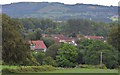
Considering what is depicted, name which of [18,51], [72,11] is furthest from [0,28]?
[72,11]

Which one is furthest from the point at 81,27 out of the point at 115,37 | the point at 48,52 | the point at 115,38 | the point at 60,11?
the point at 60,11

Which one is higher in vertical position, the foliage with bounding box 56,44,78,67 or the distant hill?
the distant hill

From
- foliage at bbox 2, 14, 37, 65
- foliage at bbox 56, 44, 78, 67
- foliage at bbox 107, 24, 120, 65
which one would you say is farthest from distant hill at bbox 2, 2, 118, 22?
foliage at bbox 2, 14, 37, 65

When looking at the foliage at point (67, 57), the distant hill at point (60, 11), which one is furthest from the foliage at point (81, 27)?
the foliage at point (67, 57)

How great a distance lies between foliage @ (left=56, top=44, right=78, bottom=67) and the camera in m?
40.3

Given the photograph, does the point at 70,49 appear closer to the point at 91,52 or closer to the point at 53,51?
the point at 91,52

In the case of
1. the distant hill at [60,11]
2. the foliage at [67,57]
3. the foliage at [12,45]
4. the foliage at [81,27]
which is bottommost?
the foliage at [67,57]

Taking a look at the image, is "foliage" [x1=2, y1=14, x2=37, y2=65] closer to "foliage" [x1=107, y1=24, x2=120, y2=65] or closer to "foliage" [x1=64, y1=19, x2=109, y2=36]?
"foliage" [x1=107, y1=24, x2=120, y2=65]

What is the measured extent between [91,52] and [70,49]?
305 cm

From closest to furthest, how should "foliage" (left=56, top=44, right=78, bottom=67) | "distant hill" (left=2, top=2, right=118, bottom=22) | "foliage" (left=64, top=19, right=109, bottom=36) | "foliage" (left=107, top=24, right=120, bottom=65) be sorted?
"foliage" (left=56, top=44, right=78, bottom=67)
"foliage" (left=107, top=24, right=120, bottom=65)
"foliage" (left=64, top=19, right=109, bottom=36)
"distant hill" (left=2, top=2, right=118, bottom=22)

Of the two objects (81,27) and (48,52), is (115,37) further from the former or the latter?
(81,27)

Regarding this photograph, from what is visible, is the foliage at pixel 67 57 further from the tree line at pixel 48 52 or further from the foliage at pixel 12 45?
the foliage at pixel 12 45

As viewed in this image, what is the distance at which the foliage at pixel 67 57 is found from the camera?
40.3 m

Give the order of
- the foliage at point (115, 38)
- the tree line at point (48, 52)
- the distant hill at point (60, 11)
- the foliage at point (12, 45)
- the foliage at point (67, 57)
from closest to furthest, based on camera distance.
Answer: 1. the foliage at point (12, 45)
2. the tree line at point (48, 52)
3. the foliage at point (67, 57)
4. the foliage at point (115, 38)
5. the distant hill at point (60, 11)
